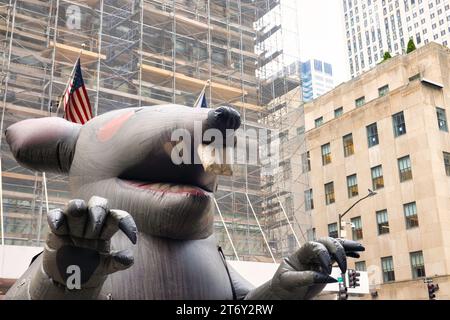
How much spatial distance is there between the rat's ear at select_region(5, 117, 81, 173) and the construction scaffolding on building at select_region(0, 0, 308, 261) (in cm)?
1169

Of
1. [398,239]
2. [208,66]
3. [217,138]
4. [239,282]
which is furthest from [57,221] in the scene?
[398,239]

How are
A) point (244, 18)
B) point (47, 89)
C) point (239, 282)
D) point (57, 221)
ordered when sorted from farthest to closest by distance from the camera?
point (244, 18)
point (47, 89)
point (239, 282)
point (57, 221)

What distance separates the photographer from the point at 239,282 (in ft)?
9.61

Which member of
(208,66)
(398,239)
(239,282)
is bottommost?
(239,282)

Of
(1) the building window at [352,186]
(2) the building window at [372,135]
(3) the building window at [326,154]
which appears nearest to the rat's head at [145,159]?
(2) the building window at [372,135]

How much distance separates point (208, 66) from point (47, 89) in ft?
18.8

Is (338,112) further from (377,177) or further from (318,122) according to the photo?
(377,177)

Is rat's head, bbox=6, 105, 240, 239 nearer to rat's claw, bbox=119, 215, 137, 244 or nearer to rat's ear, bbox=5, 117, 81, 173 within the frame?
rat's ear, bbox=5, 117, 81, 173

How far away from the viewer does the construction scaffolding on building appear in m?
15.6

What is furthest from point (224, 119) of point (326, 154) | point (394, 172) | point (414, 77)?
point (326, 154)

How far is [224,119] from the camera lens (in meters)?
2.45

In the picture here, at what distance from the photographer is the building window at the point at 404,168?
1068 inches
